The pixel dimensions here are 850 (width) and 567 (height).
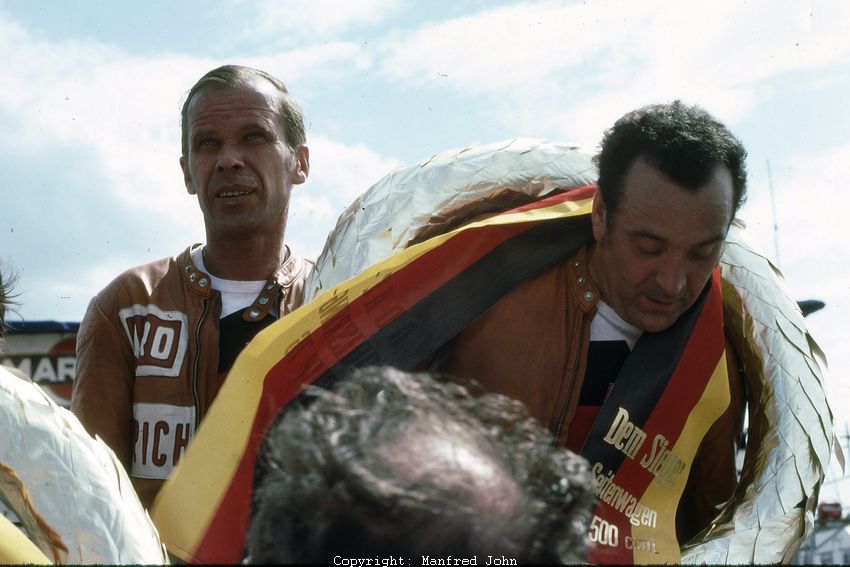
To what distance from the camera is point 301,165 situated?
2412mm

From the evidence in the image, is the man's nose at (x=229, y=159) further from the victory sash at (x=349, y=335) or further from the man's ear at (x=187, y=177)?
the victory sash at (x=349, y=335)

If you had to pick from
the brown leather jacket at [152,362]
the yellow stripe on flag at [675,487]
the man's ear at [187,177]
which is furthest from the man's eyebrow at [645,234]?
the man's ear at [187,177]

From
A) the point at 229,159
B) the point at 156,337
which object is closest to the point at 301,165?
the point at 229,159

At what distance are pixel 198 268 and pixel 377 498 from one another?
1711 mm

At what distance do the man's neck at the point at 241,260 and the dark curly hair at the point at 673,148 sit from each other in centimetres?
83

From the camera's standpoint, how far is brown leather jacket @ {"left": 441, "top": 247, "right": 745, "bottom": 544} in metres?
1.66

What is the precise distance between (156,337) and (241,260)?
252 millimetres

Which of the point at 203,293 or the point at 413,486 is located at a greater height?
the point at 413,486

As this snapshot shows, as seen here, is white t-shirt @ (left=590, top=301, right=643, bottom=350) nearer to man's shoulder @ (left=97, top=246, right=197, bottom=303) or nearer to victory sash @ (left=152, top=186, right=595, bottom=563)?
victory sash @ (left=152, top=186, right=595, bottom=563)

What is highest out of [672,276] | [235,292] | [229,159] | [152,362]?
[229,159]

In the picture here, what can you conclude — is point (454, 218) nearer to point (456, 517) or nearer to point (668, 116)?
point (668, 116)

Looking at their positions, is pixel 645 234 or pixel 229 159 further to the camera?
pixel 229 159

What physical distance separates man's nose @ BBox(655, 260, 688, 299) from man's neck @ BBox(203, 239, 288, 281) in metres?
0.95

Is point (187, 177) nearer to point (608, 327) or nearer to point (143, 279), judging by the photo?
point (143, 279)
